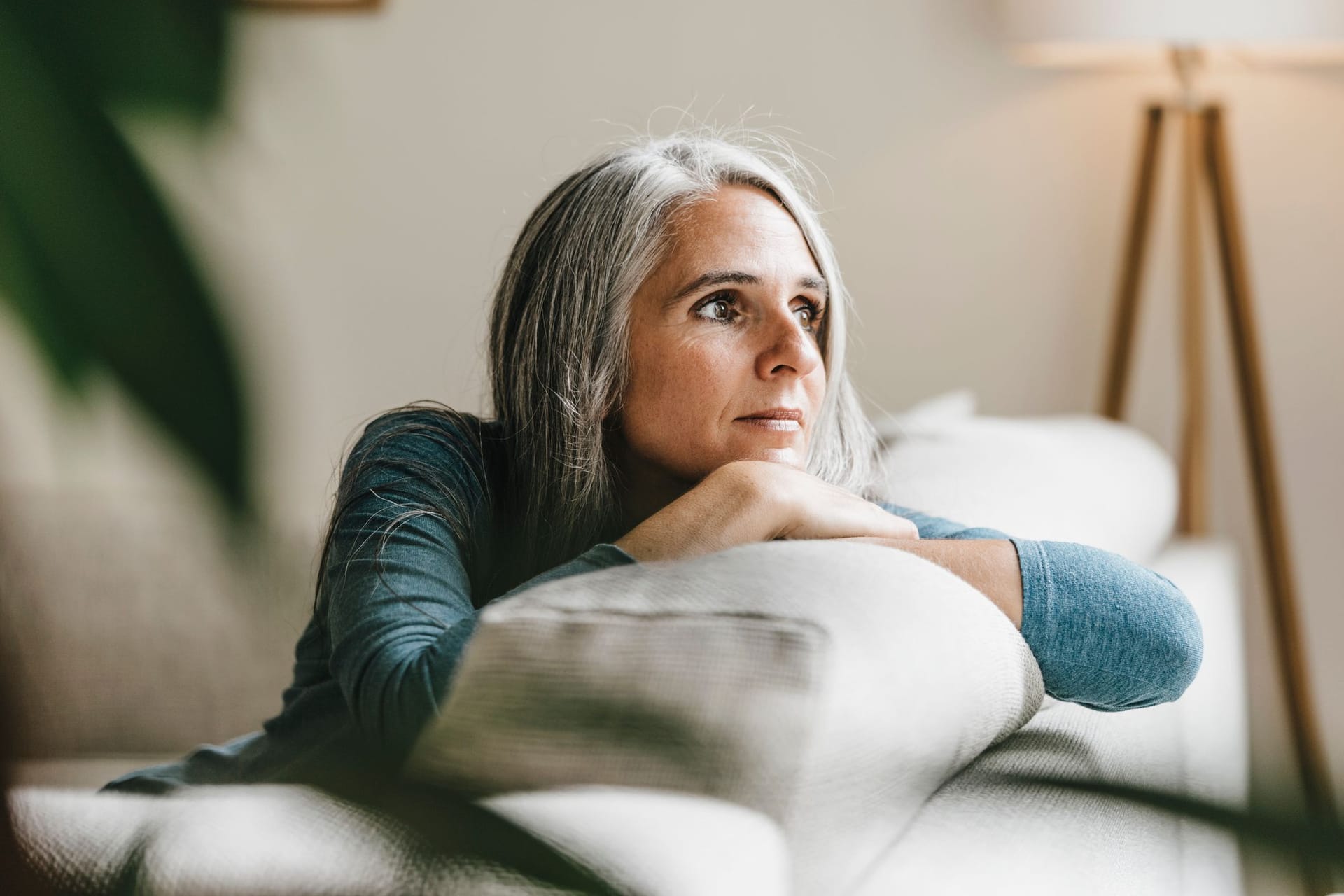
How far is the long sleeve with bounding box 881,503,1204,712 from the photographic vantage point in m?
0.93

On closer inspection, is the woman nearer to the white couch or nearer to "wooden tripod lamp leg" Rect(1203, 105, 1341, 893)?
the white couch

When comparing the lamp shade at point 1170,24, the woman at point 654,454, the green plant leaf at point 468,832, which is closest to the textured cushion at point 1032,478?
the woman at point 654,454

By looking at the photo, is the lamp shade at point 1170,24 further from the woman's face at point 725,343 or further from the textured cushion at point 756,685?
the textured cushion at point 756,685

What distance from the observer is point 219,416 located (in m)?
0.16

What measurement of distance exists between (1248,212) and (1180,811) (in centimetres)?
257

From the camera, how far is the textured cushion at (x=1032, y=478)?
1383 millimetres

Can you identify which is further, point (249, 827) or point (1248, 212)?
point (1248, 212)

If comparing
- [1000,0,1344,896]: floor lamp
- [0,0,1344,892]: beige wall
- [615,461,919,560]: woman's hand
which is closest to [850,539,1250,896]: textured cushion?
[615,461,919,560]: woman's hand

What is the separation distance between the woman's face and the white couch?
0.40 meters

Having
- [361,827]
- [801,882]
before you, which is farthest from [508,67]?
[361,827]

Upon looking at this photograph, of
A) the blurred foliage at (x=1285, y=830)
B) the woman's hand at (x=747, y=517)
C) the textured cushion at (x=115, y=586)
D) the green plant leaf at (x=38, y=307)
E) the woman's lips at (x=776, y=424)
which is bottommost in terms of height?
the woman's hand at (x=747, y=517)

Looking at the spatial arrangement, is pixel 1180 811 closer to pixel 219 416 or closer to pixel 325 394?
pixel 219 416

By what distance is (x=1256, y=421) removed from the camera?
87.7 inches

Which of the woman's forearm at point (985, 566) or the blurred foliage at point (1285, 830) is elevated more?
the blurred foliage at point (1285, 830)
